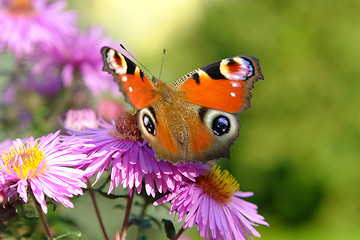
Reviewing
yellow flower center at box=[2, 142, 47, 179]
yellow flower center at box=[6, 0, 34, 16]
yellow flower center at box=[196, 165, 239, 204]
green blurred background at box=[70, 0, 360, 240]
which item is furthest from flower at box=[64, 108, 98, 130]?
green blurred background at box=[70, 0, 360, 240]

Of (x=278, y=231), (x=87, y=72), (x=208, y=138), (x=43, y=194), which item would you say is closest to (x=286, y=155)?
(x=278, y=231)

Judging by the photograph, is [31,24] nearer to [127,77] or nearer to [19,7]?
[19,7]

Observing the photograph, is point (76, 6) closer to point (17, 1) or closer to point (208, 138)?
point (17, 1)

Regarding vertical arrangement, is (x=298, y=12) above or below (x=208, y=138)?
above

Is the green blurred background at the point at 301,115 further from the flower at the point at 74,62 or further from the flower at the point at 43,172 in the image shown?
the flower at the point at 43,172

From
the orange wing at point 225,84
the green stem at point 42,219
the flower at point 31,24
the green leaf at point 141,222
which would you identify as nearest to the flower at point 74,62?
the flower at point 31,24

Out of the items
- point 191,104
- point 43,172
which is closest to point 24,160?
point 43,172

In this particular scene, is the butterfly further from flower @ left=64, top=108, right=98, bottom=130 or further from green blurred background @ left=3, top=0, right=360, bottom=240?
green blurred background @ left=3, top=0, right=360, bottom=240
